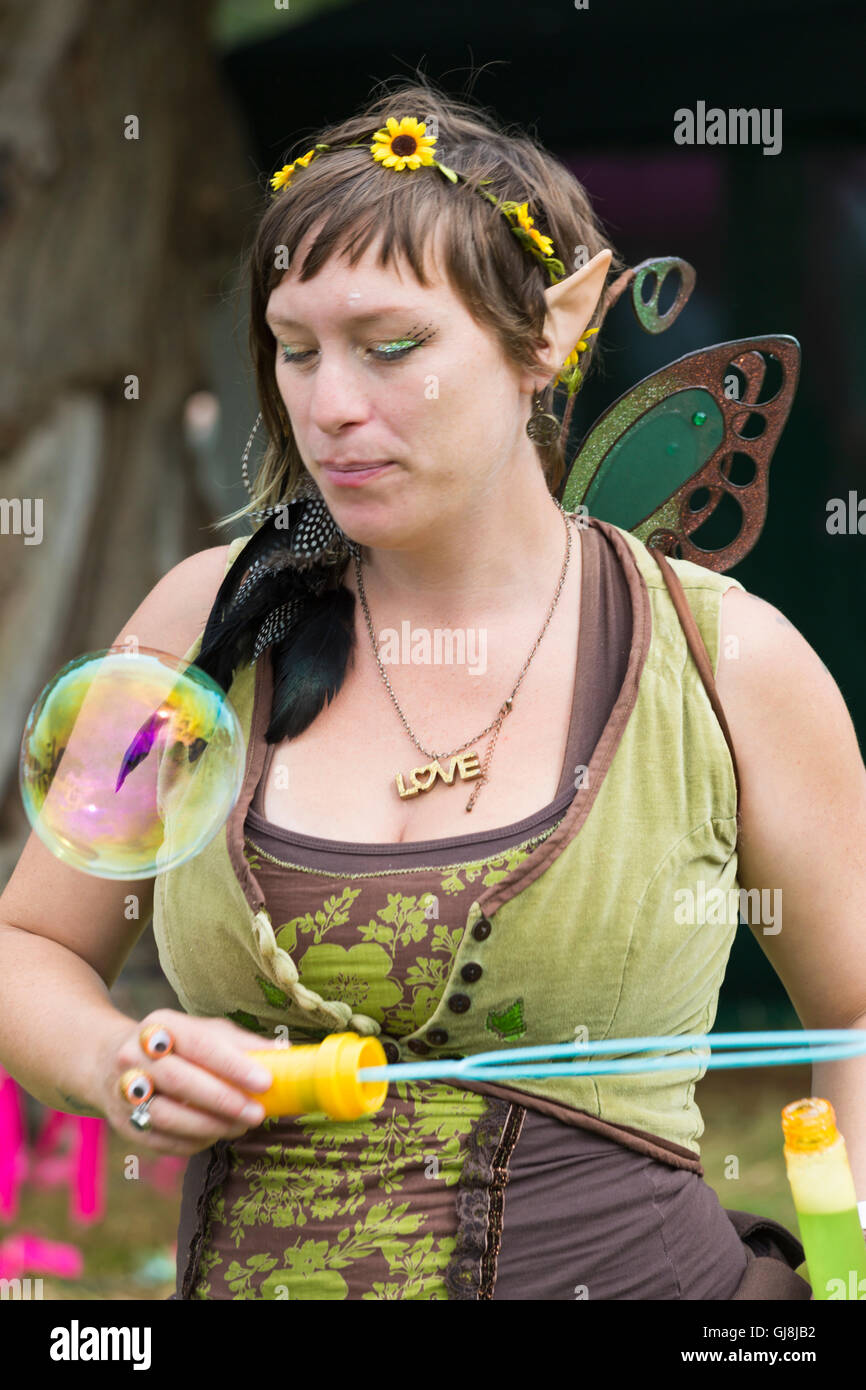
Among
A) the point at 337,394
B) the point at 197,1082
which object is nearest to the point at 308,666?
the point at 337,394

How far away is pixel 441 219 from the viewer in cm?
154

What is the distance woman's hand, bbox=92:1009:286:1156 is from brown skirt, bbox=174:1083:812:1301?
21cm

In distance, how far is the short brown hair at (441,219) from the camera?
1.53 metres

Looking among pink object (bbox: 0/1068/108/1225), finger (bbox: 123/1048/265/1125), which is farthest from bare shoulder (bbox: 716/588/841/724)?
pink object (bbox: 0/1068/108/1225)

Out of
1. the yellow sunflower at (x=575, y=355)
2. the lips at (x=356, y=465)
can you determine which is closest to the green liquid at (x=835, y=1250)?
the lips at (x=356, y=465)

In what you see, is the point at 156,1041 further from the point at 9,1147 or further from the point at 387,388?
the point at 9,1147

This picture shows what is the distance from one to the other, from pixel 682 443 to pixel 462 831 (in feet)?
2.19

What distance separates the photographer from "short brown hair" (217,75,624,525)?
1.53 metres

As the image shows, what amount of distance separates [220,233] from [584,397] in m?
1.35

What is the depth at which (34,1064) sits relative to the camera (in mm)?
1569

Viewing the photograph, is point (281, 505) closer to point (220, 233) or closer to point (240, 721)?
point (240, 721)

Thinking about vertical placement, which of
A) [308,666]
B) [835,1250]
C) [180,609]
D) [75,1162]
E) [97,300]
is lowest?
[835,1250]

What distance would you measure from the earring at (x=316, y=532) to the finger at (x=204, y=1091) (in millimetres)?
655

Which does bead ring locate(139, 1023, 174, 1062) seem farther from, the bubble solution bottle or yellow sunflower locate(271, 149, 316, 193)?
yellow sunflower locate(271, 149, 316, 193)
